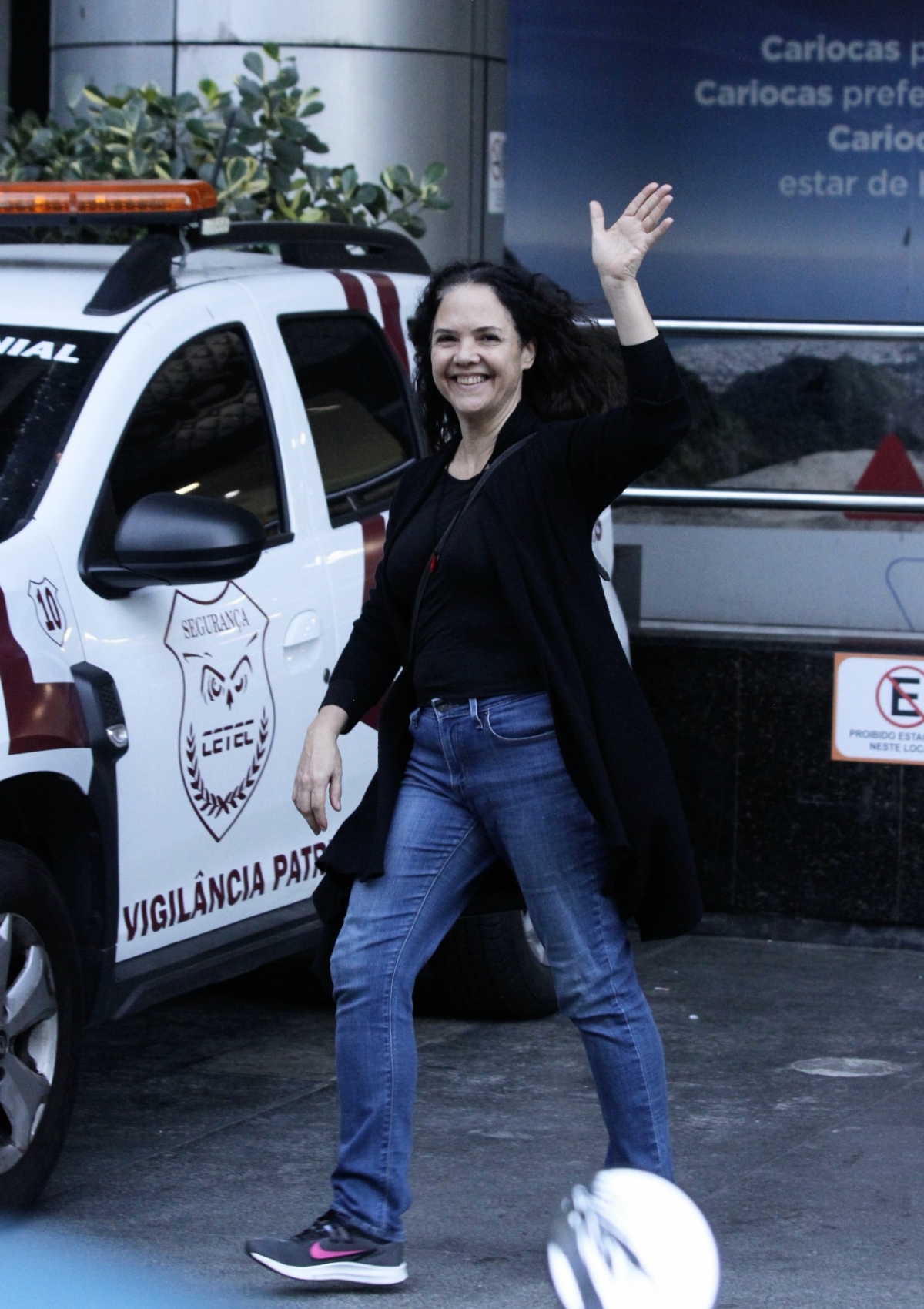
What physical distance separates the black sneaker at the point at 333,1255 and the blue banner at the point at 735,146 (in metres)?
5.92

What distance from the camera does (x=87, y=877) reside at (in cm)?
429

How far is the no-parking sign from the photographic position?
22.3 ft

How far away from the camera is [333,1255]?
3807 millimetres

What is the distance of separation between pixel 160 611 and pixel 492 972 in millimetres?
1746

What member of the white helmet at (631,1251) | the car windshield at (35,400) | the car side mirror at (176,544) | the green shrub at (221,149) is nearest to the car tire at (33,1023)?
the car side mirror at (176,544)

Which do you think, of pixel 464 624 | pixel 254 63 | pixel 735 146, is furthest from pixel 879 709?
pixel 464 624

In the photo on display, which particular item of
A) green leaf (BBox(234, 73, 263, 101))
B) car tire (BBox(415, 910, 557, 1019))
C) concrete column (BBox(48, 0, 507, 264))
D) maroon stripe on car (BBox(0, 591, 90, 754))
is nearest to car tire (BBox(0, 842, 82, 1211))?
maroon stripe on car (BBox(0, 591, 90, 754))

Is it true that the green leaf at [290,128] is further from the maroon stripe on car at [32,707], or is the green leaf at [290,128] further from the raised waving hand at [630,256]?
the raised waving hand at [630,256]

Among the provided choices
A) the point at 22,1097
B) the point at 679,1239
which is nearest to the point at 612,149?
the point at 22,1097

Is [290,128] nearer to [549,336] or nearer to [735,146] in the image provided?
[549,336]

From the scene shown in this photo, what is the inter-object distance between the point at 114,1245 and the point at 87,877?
714 millimetres

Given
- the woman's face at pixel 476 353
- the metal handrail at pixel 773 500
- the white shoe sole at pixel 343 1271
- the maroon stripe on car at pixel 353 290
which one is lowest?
the white shoe sole at pixel 343 1271

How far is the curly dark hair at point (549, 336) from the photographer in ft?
12.8

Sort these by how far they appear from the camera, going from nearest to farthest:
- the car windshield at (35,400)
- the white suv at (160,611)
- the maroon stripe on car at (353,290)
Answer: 1. the white suv at (160,611)
2. the car windshield at (35,400)
3. the maroon stripe on car at (353,290)
